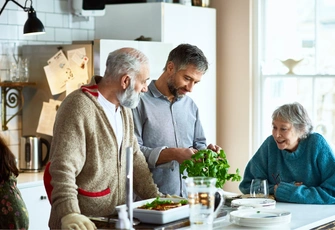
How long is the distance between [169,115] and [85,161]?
0.85 metres

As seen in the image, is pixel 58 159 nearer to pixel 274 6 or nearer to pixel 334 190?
pixel 334 190

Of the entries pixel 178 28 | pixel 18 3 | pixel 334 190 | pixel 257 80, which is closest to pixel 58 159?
pixel 334 190

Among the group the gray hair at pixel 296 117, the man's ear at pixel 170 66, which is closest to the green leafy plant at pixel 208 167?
the man's ear at pixel 170 66

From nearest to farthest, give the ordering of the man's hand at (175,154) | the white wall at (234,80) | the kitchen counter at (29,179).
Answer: the man's hand at (175,154)
the kitchen counter at (29,179)
the white wall at (234,80)

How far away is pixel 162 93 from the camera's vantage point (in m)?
3.83

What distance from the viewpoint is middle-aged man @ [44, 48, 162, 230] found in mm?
2922

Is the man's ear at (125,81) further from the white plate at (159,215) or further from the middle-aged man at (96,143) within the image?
the white plate at (159,215)

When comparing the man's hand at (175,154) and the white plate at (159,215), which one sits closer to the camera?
the white plate at (159,215)

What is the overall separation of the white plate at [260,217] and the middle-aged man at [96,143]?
51 centimetres

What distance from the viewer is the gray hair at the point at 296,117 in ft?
12.8

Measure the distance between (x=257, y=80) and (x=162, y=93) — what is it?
2.11m

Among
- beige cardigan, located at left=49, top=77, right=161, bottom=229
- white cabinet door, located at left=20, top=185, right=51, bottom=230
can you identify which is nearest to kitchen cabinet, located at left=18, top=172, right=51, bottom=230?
white cabinet door, located at left=20, top=185, right=51, bottom=230

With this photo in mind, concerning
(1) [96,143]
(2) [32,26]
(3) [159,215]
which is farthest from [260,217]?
(2) [32,26]

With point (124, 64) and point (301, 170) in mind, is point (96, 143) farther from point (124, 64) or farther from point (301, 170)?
point (301, 170)
